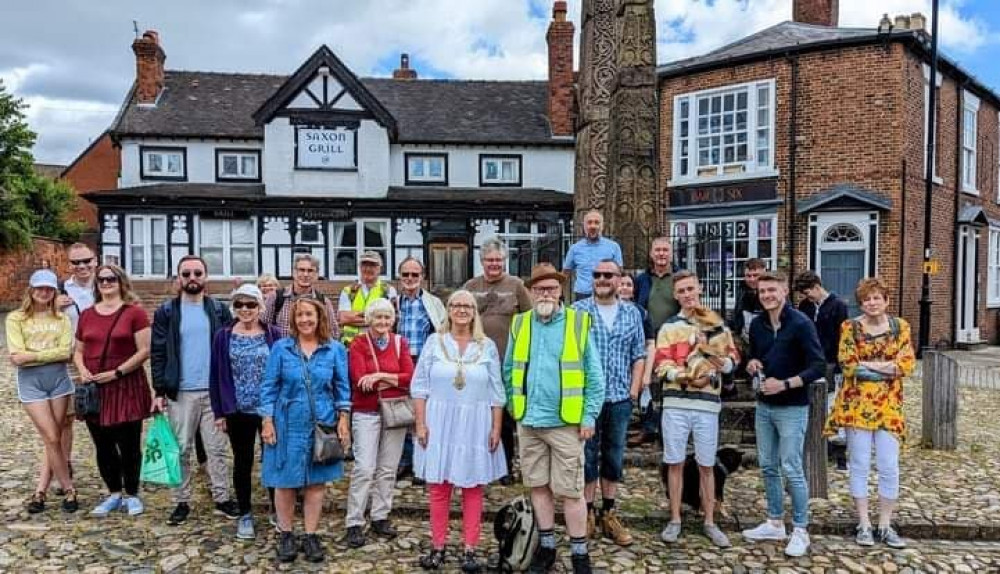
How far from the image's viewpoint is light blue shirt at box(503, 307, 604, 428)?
159 inches

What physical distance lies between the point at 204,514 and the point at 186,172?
19794 mm

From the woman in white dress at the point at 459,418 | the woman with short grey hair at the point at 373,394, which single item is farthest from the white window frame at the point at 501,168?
the woman in white dress at the point at 459,418

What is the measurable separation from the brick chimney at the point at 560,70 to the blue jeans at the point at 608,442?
2013cm

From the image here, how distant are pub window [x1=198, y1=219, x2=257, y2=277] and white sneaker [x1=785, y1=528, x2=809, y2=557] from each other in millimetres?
20235

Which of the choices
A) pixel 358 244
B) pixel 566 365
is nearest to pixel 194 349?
pixel 566 365

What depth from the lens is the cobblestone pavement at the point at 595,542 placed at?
4324 mm

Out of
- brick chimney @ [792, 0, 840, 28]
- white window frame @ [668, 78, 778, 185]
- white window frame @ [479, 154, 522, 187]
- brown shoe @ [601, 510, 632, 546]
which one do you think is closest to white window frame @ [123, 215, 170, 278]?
white window frame @ [479, 154, 522, 187]

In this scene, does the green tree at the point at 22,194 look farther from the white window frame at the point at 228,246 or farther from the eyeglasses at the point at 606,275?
the eyeglasses at the point at 606,275

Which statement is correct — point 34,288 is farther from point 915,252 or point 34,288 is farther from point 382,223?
point 382,223

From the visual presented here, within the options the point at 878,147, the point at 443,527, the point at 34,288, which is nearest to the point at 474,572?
the point at 443,527

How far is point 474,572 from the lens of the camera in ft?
13.8

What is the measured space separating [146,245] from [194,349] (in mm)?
19092

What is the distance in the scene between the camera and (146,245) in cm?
2167

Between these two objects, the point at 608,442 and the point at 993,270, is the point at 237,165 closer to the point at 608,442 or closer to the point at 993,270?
the point at 608,442
